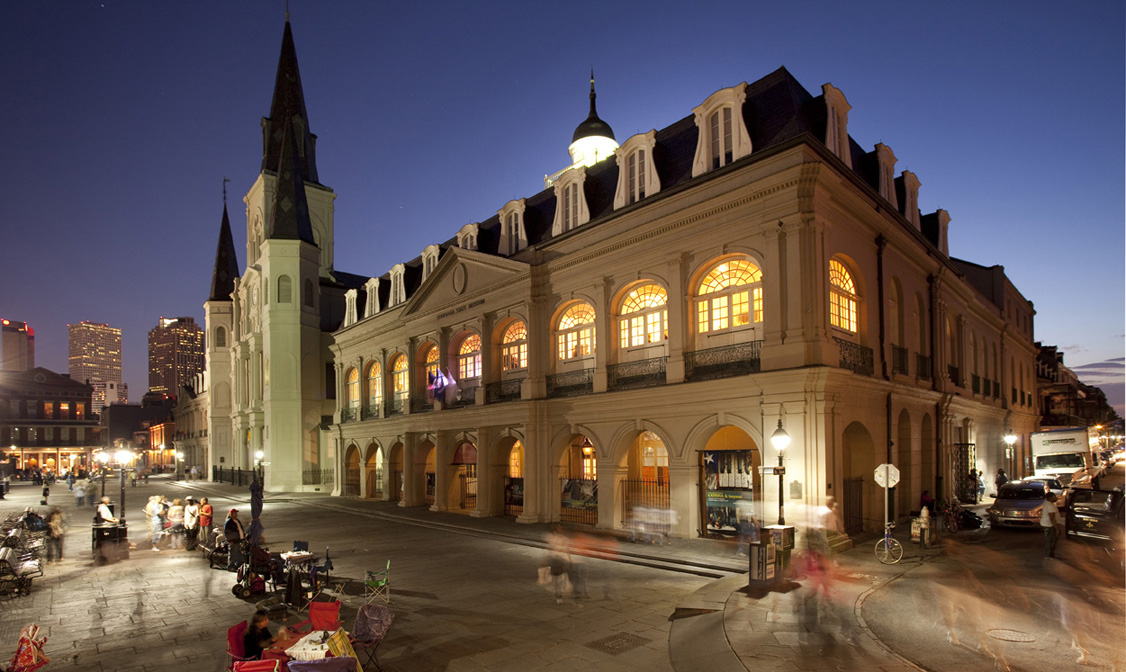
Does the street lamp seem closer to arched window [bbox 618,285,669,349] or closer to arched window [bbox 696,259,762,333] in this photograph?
arched window [bbox 696,259,762,333]

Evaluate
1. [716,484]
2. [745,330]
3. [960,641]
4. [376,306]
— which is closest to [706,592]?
[960,641]

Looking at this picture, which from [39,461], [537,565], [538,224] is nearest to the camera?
[537,565]

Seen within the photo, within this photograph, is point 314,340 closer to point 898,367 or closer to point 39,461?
point 898,367

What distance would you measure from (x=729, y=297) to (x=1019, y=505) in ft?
38.3

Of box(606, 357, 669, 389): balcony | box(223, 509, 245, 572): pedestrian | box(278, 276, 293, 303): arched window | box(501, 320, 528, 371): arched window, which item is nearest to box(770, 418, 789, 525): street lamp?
box(606, 357, 669, 389): balcony

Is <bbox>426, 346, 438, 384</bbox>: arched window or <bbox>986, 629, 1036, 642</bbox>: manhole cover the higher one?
<bbox>426, 346, 438, 384</bbox>: arched window

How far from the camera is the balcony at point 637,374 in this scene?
21.7 meters

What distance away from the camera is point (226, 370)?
60344 millimetres

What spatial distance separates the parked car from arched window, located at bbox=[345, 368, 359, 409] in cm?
3267

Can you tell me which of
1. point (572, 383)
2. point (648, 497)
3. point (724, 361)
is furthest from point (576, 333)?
point (724, 361)

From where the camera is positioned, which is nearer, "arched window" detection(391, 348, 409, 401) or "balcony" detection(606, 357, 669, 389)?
"balcony" detection(606, 357, 669, 389)

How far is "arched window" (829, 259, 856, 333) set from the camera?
783 inches

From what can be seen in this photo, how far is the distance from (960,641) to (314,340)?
4433 centimetres

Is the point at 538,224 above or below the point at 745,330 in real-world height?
above
